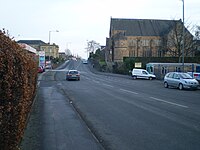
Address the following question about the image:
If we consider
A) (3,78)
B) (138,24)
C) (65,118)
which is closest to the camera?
(3,78)

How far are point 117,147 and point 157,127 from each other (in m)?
2.71

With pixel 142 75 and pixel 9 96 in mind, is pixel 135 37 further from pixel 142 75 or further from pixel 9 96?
pixel 9 96

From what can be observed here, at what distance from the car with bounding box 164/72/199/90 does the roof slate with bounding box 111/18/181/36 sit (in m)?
77.8

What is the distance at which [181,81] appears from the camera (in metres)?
28.1

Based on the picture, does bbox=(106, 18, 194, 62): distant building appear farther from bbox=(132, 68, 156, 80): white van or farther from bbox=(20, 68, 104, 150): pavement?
bbox=(20, 68, 104, 150): pavement

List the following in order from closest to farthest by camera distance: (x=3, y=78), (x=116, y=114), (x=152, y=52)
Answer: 1. (x=3, y=78)
2. (x=116, y=114)
3. (x=152, y=52)

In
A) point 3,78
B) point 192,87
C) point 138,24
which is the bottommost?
point 192,87

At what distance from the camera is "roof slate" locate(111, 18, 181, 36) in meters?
108

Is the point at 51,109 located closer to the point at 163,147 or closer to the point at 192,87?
the point at 163,147

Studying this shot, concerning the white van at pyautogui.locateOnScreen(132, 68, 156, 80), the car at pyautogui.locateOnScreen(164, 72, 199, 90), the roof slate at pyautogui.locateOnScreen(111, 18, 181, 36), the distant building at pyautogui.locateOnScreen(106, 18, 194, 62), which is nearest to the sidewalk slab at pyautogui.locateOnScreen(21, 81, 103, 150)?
the car at pyautogui.locateOnScreen(164, 72, 199, 90)

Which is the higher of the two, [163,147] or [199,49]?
[199,49]

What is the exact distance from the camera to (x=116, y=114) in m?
12.4

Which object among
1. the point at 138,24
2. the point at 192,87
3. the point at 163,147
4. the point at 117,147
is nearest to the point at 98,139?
the point at 117,147

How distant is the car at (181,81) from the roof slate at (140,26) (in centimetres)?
7782
